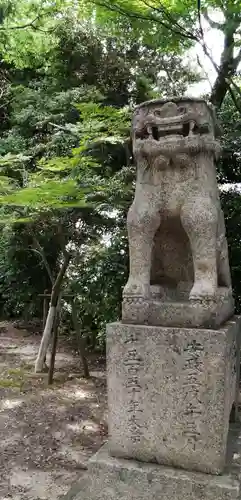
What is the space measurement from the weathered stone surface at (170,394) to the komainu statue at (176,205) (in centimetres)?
11

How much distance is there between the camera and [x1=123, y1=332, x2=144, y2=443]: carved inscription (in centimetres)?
240

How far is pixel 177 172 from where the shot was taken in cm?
252

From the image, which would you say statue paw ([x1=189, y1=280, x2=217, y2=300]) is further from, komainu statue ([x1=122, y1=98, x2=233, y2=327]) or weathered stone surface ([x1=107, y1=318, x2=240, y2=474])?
weathered stone surface ([x1=107, y1=318, x2=240, y2=474])

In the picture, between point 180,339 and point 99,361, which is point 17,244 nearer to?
point 99,361

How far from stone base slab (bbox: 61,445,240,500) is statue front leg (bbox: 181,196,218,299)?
95cm

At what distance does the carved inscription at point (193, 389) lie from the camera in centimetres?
228

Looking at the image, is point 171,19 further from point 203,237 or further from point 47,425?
point 47,425

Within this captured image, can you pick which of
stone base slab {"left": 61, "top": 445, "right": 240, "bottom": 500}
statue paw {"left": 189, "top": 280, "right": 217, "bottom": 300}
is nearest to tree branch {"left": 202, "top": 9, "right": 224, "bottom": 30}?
statue paw {"left": 189, "top": 280, "right": 217, "bottom": 300}

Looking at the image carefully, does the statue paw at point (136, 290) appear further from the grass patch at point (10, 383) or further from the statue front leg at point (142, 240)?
the grass patch at point (10, 383)

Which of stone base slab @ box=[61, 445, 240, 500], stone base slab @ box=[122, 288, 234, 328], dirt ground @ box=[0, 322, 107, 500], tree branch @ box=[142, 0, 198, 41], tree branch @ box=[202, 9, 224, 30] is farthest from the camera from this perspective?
tree branch @ box=[202, 9, 224, 30]

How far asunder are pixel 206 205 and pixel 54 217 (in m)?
3.34

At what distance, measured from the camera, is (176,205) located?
2.50 m

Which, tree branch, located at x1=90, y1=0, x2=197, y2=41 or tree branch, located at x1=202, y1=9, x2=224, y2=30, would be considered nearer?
tree branch, located at x1=90, y1=0, x2=197, y2=41

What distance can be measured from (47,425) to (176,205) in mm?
2691
